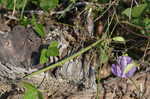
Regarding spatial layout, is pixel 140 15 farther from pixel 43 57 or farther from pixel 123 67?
pixel 43 57

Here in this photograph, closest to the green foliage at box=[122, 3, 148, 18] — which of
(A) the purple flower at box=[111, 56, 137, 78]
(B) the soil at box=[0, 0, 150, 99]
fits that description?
(B) the soil at box=[0, 0, 150, 99]

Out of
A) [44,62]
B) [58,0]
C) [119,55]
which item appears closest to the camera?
[44,62]

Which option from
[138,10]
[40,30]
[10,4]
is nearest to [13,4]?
[10,4]

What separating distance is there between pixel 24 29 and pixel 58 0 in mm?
287

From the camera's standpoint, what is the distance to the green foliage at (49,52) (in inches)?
58.5

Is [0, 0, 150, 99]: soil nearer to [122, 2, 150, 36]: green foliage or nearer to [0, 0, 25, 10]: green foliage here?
[122, 2, 150, 36]: green foliage

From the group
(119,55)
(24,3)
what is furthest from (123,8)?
(24,3)

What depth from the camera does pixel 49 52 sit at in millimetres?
1484

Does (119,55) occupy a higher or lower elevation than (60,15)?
lower

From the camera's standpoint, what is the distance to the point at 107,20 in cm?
170

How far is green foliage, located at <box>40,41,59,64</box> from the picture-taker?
1.49 meters

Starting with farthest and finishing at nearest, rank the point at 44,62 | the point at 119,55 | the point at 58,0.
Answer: the point at 58,0 → the point at 119,55 → the point at 44,62

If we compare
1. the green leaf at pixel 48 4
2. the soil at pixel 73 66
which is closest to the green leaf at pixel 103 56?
the soil at pixel 73 66

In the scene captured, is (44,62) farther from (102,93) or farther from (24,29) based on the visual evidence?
(102,93)
